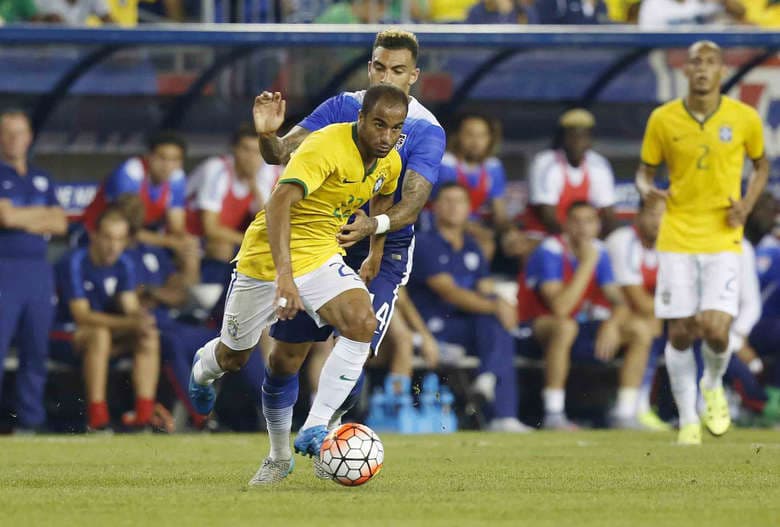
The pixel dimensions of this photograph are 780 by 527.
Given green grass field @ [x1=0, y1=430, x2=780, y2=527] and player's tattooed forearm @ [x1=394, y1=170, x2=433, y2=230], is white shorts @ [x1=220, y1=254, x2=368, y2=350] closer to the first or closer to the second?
player's tattooed forearm @ [x1=394, y1=170, x2=433, y2=230]

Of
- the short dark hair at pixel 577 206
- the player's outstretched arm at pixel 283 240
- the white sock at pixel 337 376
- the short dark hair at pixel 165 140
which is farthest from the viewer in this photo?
the short dark hair at pixel 577 206

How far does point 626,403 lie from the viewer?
1336 centimetres

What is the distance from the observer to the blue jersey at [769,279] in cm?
1423

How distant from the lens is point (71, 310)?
1274 centimetres

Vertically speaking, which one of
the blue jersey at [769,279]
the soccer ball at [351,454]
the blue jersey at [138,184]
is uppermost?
the blue jersey at [138,184]

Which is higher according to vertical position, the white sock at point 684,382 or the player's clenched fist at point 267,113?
the player's clenched fist at point 267,113

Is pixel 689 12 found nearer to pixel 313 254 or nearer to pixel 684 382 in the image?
pixel 684 382

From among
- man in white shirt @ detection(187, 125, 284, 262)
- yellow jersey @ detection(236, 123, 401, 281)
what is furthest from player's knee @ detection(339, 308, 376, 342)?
man in white shirt @ detection(187, 125, 284, 262)

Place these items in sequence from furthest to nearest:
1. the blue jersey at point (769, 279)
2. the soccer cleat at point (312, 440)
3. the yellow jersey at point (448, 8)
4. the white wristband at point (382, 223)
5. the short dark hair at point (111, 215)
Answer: the yellow jersey at point (448, 8) < the blue jersey at point (769, 279) < the short dark hair at point (111, 215) < the white wristband at point (382, 223) < the soccer cleat at point (312, 440)

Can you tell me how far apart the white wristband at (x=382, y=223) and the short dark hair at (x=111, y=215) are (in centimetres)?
552

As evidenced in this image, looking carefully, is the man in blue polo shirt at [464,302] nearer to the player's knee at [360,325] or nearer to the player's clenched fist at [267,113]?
the player's clenched fist at [267,113]

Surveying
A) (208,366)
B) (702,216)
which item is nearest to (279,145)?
(208,366)

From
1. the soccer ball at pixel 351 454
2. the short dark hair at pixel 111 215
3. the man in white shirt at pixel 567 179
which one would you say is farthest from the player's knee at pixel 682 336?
the short dark hair at pixel 111 215

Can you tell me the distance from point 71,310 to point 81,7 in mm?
3519
